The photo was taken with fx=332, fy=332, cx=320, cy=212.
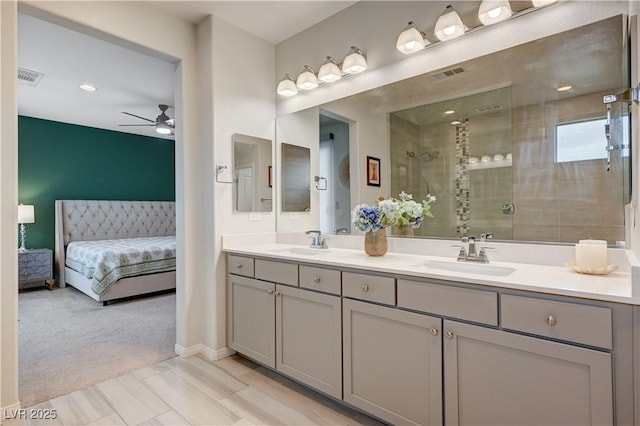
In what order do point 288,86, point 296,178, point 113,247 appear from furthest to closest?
1. point 113,247
2. point 296,178
3. point 288,86

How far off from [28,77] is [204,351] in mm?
3485

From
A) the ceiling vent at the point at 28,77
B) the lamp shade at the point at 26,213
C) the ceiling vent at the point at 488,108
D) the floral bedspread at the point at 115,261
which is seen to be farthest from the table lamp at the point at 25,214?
the ceiling vent at the point at 488,108

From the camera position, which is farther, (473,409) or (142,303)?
(142,303)

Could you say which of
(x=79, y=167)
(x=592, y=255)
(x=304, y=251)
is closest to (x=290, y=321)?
(x=304, y=251)

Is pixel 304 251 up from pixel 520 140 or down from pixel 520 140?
down

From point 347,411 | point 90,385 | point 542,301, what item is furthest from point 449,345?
point 90,385

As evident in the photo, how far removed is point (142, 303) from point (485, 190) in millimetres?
4063

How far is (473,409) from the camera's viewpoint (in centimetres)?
137

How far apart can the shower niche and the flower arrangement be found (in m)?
0.05

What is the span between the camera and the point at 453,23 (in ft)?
6.14

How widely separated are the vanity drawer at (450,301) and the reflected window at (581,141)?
2.74ft

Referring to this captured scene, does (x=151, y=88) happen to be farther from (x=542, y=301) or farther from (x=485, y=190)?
(x=542, y=301)

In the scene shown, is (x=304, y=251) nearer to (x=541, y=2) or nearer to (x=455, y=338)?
(x=455, y=338)

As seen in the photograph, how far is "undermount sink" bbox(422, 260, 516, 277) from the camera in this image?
161 cm
